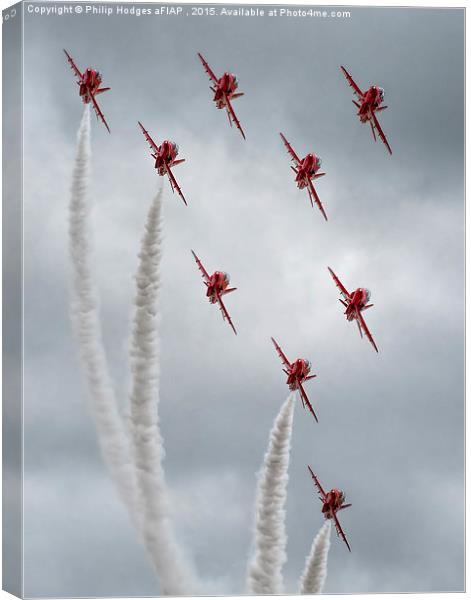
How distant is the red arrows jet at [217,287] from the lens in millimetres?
42094

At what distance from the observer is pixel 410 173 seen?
141 ft

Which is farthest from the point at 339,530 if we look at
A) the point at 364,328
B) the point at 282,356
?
the point at 364,328

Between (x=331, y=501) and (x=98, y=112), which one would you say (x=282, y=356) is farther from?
(x=98, y=112)

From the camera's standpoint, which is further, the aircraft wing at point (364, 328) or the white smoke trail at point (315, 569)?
the aircraft wing at point (364, 328)

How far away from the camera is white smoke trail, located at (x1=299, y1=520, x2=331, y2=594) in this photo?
42.2m

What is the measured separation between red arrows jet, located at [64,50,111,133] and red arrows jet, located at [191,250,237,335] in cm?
463

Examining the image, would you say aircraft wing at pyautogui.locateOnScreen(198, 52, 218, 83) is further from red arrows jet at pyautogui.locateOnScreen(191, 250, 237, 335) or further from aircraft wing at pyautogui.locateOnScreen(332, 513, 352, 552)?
aircraft wing at pyautogui.locateOnScreen(332, 513, 352, 552)

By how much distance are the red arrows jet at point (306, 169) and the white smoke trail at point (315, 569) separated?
8710 mm

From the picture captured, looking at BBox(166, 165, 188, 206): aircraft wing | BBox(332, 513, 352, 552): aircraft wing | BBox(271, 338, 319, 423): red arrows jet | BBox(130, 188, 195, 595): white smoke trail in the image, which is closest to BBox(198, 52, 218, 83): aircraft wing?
BBox(166, 165, 188, 206): aircraft wing

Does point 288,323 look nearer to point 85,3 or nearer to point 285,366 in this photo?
point 285,366

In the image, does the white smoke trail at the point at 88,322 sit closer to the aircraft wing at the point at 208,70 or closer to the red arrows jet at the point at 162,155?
the red arrows jet at the point at 162,155

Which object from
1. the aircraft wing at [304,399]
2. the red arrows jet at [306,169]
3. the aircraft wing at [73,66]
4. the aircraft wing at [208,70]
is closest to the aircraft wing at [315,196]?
the red arrows jet at [306,169]

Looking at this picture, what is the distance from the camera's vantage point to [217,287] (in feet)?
138

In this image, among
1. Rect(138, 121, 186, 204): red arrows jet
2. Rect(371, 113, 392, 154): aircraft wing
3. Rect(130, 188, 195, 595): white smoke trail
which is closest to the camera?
Rect(130, 188, 195, 595): white smoke trail
